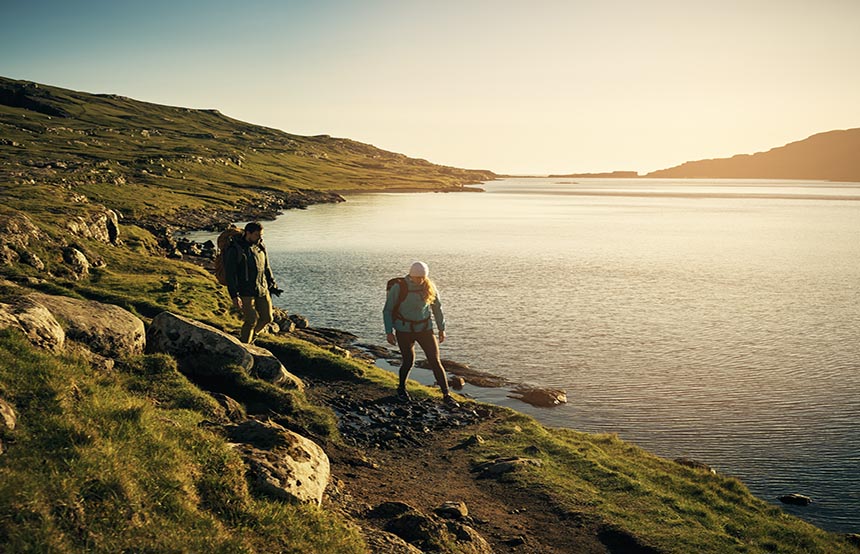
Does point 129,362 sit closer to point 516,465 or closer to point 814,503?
point 516,465

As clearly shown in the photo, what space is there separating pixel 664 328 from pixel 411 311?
29020 millimetres

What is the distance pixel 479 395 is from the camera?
94.4 ft

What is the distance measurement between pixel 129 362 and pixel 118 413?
5597mm

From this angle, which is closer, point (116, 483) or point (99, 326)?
point (116, 483)

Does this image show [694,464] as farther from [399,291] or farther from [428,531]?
[428,531]

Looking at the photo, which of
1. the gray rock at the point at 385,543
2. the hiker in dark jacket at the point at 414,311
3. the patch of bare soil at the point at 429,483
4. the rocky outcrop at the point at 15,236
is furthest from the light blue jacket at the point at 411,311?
the rocky outcrop at the point at 15,236

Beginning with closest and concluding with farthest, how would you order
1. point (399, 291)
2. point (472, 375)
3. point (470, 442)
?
point (470, 442), point (399, 291), point (472, 375)

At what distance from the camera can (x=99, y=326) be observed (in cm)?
1523

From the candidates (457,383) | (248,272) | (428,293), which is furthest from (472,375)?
(248,272)

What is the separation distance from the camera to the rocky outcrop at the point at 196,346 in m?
17.2

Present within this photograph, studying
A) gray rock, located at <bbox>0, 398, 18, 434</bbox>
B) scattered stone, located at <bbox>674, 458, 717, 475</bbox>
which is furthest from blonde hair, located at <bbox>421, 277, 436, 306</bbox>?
gray rock, located at <bbox>0, 398, 18, 434</bbox>

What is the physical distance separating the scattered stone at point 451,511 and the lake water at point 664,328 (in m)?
11.8

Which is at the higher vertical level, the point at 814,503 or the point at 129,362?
the point at 129,362

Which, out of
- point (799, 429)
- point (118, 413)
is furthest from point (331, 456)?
point (799, 429)
